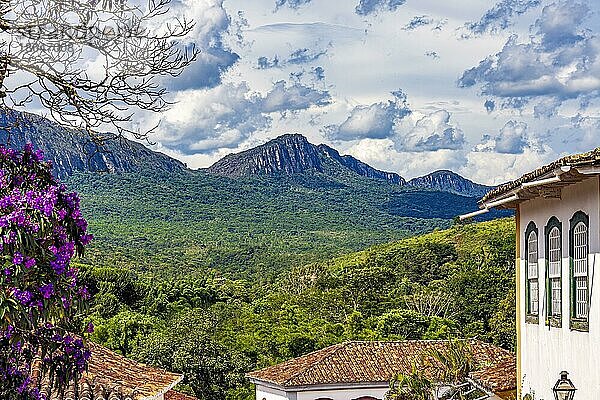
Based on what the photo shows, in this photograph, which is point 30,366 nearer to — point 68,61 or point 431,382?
point 68,61

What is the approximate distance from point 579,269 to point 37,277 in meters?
6.98

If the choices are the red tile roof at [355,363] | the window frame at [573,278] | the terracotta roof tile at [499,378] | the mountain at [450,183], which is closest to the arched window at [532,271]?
the window frame at [573,278]

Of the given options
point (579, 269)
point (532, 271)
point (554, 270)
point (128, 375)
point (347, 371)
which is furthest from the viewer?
point (347, 371)

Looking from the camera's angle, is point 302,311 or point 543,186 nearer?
point 543,186

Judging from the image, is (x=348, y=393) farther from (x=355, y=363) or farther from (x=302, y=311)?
(x=302, y=311)

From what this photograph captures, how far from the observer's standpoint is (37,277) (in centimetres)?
482

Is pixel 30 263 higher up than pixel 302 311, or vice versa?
pixel 302 311

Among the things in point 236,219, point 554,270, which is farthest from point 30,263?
point 236,219

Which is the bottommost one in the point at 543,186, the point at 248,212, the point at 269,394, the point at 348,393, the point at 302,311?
the point at 269,394

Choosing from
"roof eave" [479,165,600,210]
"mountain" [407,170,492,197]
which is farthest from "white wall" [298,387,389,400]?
"mountain" [407,170,492,197]

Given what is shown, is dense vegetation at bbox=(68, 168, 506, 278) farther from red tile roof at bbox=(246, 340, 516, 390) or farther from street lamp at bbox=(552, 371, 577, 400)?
street lamp at bbox=(552, 371, 577, 400)

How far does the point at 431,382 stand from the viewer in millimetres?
14766

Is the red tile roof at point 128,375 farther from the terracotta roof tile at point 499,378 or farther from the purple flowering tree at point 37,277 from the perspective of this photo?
the purple flowering tree at point 37,277

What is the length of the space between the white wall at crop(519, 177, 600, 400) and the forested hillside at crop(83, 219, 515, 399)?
26.2 metres
